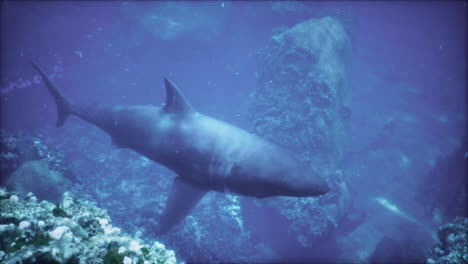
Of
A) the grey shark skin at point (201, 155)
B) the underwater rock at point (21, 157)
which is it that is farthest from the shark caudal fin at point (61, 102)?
the underwater rock at point (21, 157)

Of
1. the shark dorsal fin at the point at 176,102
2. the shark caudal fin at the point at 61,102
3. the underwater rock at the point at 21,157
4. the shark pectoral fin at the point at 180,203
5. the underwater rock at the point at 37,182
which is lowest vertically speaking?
the underwater rock at the point at 21,157

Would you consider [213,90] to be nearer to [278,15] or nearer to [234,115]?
[234,115]

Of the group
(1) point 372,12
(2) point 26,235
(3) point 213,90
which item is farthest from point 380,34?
(2) point 26,235

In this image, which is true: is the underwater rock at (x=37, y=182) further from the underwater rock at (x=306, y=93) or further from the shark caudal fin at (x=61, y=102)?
the underwater rock at (x=306, y=93)

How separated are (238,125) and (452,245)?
10693mm

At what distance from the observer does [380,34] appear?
57.0 meters

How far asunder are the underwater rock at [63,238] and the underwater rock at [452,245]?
7.67 meters

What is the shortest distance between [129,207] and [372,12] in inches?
2451

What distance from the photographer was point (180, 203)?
506 centimetres

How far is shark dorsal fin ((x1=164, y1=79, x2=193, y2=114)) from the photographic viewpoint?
5.03 metres

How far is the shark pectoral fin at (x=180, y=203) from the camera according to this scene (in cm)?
504

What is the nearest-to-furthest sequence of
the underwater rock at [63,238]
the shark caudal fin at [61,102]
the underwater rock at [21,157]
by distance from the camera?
the underwater rock at [63,238]
the shark caudal fin at [61,102]
the underwater rock at [21,157]

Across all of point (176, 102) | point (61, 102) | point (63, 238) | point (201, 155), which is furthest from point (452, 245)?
point (61, 102)

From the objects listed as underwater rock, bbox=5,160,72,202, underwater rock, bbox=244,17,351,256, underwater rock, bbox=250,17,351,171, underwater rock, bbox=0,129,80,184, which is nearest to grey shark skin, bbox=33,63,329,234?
underwater rock, bbox=5,160,72,202
